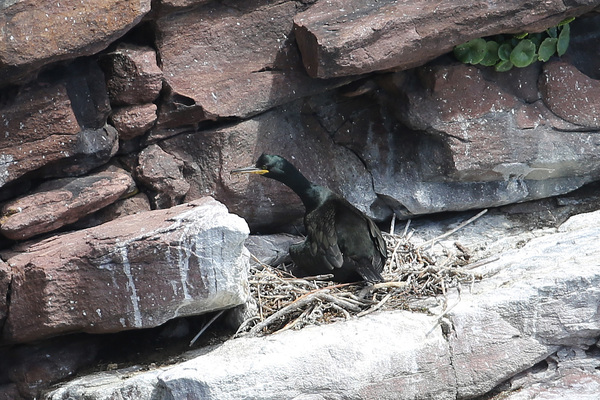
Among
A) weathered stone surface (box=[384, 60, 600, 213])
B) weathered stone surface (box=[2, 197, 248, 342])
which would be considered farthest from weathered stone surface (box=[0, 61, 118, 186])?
weathered stone surface (box=[384, 60, 600, 213])

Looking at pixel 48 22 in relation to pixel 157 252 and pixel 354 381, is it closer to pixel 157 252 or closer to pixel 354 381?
pixel 157 252

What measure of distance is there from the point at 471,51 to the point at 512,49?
272 mm

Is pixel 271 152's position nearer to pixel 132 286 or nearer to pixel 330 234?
pixel 330 234

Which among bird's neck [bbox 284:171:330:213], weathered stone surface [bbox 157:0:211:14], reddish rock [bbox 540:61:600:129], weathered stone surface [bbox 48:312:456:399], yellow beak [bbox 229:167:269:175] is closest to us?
weathered stone surface [bbox 48:312:456:399]

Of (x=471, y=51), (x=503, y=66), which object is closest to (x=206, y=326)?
(x=471, y=51)

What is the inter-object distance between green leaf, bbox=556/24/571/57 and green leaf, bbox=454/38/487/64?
0.53 meters

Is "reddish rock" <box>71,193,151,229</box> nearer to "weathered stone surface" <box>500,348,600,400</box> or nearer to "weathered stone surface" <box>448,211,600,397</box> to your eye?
"weathered stone surface" <box>448,211,600,397</box>

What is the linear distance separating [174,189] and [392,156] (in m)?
A: 1.51

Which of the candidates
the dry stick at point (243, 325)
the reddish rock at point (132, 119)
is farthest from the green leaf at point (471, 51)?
the dry stick at point (243, 325)

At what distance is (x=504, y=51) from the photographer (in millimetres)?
5531

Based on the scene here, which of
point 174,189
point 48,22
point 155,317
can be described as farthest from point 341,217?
point 48,22

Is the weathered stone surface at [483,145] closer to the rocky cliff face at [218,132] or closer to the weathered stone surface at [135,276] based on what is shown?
the rocky cliff face at [218,132]

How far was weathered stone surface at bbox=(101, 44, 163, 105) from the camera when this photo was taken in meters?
4.97

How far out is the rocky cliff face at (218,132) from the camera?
4.43 meters
